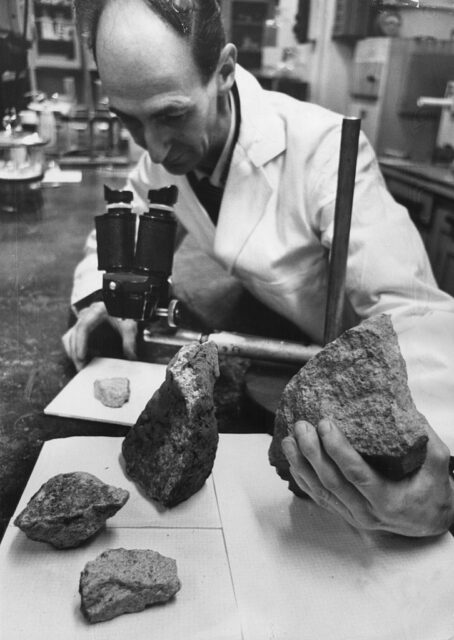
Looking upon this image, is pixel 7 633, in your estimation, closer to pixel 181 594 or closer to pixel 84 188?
pixel 181 594

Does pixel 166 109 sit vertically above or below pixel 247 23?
below

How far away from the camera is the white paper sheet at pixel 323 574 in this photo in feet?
1.63

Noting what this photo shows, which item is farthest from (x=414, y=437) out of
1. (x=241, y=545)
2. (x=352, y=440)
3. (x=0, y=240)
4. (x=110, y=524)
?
(x=0, y=240)

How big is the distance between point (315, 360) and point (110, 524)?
288mm

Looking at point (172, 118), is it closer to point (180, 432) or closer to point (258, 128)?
point (258, 128)

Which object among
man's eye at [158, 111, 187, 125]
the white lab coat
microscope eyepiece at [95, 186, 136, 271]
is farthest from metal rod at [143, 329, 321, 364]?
man's eye at [158, 111, 187, 125]

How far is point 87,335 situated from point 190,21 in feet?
1.84

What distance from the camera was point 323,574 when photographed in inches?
21.7

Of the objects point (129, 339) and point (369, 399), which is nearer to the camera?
point (369, 399)

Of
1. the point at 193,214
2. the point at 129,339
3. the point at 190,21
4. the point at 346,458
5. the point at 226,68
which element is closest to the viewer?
the point at 346,458

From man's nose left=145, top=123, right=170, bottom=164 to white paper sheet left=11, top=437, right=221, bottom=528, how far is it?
0.41 metres

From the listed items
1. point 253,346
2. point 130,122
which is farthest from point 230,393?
point 130,122

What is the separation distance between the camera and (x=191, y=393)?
1.93 feet

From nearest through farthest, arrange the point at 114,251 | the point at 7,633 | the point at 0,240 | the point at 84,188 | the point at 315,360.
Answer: the point at 7,633, the point at 315,360, the point at 114,251, the point at 0,240, the point at 84,188
